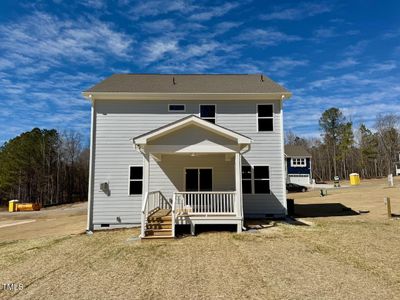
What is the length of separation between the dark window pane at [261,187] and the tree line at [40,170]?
115 ft

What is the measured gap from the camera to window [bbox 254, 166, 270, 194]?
12.6m

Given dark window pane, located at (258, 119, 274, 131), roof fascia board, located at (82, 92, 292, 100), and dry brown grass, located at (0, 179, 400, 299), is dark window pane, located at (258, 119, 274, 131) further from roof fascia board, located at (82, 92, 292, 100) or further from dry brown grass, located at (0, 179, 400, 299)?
dry brown grass, located at (0, 179, 400, 299)

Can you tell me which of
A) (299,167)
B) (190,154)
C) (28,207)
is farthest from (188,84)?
(299,167)

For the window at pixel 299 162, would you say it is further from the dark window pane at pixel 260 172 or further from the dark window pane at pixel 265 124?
the dark window pane at pixel 260 172

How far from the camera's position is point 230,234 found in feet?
32.0

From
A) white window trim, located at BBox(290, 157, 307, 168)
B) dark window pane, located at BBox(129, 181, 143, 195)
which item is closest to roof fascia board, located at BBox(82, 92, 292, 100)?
dark window pane, located at BBox(129, 181, 143, 195)

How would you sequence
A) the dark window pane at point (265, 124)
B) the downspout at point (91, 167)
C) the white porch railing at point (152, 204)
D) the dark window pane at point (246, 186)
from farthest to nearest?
the dark window pane at point (265, 124) < the dark window pane at point (246, 186) < the downspout at point (91, 167) < the white porch railing at point (152, 204)

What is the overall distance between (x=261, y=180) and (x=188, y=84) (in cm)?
640

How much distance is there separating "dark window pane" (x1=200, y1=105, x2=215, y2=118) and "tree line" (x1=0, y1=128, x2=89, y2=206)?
3374 cm

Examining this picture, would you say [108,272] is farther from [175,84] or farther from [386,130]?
[386,130]

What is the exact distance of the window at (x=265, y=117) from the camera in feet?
42.5

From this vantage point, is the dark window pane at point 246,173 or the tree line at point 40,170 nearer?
the dark window pane at point 246,173

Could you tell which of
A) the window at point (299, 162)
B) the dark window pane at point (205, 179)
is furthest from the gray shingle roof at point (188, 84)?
the window at point (299, 162)

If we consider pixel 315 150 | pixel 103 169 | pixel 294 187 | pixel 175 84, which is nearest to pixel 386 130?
pixel 315 150
